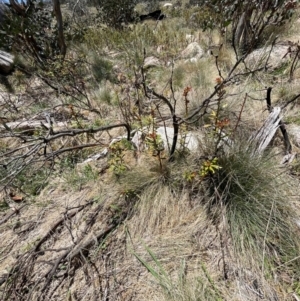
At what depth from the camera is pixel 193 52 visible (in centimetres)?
415

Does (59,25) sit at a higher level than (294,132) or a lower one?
higher

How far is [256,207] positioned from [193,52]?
3520 mm

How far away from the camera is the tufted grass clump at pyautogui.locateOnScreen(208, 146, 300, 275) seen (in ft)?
3.98

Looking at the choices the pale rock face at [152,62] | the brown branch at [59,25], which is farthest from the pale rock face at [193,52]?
the brown branch at [59,25]

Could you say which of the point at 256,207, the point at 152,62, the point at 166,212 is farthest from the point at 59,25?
the point at 256,207

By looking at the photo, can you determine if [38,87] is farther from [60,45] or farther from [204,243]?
[204,243]

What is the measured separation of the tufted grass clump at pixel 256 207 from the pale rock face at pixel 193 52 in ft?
9.64

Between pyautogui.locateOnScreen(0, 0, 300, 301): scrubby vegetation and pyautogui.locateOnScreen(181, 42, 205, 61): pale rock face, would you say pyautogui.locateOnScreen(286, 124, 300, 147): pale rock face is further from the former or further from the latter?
pyautogui.locateOnScreen(181, 42, 205, 61): pale rock face

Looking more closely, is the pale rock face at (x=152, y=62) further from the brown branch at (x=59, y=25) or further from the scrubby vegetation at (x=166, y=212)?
the scrubby vegetation at (x=166, y=212)

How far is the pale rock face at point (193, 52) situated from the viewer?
4.04 m

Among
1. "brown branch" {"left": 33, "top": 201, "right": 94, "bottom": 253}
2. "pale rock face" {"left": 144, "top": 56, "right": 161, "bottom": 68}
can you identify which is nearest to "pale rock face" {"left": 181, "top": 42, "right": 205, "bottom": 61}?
"pale rock face" {"left": 144, "top": 56, "right": 161, "bottom": 68}

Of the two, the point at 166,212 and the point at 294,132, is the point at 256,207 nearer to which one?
the point at 166,212

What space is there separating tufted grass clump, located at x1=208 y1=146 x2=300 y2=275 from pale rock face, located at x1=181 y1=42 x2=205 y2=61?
2939mm

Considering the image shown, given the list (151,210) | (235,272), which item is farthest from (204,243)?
(151,210)
